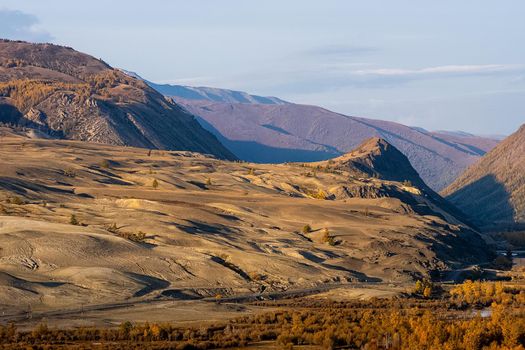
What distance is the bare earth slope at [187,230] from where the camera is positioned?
85875mm

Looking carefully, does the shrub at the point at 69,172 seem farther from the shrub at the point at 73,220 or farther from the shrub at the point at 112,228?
the shrub at the point at 112,228

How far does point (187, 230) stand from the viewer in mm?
110875

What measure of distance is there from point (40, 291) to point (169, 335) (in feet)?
59.9

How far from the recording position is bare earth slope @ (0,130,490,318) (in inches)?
3381

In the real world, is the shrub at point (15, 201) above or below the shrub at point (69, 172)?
below

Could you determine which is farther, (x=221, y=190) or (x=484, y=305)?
(x=221, y=190)

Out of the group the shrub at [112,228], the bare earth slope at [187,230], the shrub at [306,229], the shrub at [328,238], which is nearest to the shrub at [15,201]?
the bare earth slope at [187,230]

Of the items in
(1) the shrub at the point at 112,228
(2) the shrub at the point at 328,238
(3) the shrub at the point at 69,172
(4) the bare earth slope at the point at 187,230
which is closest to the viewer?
(4) the bare earth slope at the point at 187,230

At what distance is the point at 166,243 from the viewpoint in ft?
338

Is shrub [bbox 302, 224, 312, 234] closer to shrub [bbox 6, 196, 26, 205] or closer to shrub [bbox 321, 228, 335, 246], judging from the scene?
shrub [bbox 321, 228, 335, 246]

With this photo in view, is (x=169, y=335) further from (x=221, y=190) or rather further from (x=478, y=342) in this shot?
(x=221, y=190)

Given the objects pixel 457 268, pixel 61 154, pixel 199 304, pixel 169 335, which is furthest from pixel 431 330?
pixel 61 154

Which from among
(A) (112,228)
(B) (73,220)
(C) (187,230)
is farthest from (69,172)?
(A) (112,228)

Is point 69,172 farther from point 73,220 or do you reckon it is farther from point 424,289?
point 424,289
